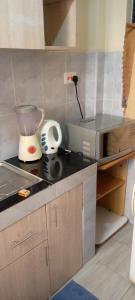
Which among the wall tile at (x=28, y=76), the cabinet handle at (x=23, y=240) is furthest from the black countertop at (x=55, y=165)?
the wall tile at (x=28, y=76)

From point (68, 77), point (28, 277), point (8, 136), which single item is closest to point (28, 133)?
point (8, 136)

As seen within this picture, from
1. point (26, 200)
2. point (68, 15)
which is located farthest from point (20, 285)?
point (68, 15)

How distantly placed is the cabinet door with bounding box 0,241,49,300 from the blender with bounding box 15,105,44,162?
51cm

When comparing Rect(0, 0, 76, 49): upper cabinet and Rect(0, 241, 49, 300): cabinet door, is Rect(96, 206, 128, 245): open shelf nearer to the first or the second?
Rect(0, 241, 49, 300): cabinet door

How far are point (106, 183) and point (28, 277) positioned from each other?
984 mm

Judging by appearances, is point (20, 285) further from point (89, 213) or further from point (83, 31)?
point (83, 31)

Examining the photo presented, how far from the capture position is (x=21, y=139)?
140 cm

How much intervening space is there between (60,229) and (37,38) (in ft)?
3.30

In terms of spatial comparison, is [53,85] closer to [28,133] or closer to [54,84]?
[54,84]

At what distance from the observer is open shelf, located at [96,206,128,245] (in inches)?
74.7

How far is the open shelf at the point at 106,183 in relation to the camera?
1838 mm

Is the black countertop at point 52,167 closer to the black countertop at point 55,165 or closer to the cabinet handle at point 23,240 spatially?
the black countertop at point 55,165

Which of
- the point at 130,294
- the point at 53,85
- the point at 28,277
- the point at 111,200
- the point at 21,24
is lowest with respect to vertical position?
the point at 130,294

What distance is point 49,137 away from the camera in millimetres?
1502
